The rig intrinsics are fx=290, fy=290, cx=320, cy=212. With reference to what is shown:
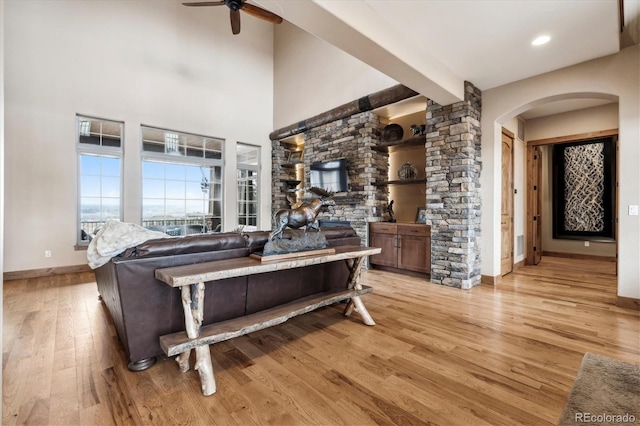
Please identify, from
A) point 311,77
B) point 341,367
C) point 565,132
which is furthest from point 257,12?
point 565,132

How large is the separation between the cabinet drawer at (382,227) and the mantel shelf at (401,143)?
4.45 ft

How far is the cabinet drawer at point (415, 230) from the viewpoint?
4.45 m

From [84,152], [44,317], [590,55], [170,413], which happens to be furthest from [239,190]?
[590,55]

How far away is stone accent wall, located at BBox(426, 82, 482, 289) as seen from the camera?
13.0 feet

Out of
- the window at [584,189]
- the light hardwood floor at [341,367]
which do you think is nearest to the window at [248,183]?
the light hardwood floor at [341,367]

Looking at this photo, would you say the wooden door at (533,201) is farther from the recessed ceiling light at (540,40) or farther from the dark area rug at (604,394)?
the dark area rug at (604,394)

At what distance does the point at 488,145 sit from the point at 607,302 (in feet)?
7.75

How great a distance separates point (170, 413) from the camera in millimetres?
1551

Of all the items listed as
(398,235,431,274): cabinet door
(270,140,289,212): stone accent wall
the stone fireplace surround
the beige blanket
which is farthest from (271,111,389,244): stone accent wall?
the beige blanket

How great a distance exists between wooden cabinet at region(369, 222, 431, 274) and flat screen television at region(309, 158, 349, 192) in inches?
38.1

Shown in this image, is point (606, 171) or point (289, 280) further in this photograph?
point (606, 171)

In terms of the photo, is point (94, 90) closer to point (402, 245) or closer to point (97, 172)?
point (97, 172)

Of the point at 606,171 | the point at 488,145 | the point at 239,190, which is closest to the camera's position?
the point at 488,145

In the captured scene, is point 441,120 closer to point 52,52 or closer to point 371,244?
point 371,244
